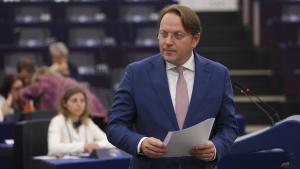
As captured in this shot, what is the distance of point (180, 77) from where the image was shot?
11.4ft

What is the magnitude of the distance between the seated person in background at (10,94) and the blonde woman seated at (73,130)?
2.65m

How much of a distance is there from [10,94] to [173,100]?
6942 millimetres

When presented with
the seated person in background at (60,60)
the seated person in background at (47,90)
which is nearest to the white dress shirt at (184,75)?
the seated person in background at (47,90)

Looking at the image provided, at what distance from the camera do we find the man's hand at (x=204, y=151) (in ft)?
11.0

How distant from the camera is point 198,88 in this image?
11.4ft

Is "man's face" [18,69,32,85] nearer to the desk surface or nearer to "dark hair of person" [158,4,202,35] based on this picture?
the desk surface

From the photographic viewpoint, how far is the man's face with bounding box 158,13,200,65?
11.1 feet

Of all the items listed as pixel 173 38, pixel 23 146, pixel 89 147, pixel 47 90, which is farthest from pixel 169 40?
pixel 47 90

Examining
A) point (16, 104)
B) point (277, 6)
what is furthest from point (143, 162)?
point (277, 6)

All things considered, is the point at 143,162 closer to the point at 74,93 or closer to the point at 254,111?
the point at 74,93

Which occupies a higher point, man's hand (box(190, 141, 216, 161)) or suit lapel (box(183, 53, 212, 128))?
suit lapel (box(183, 53, 212, 128))

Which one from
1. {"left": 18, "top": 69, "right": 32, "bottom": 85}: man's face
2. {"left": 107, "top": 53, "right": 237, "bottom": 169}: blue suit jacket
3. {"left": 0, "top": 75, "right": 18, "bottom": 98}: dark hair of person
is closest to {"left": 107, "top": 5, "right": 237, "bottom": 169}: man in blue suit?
{"left": 107, "top": 53, "right": 237, "bottom": 169}: blue suit jacket

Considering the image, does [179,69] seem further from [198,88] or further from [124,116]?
[124,116]

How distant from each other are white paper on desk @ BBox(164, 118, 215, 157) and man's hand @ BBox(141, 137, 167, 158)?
0.03 meters
